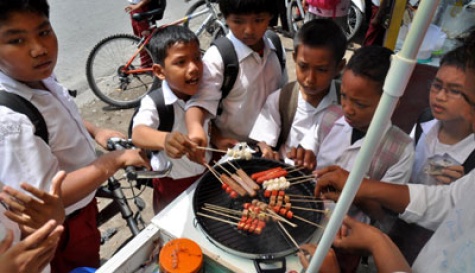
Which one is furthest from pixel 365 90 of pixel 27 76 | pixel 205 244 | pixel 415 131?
pixel 27 76

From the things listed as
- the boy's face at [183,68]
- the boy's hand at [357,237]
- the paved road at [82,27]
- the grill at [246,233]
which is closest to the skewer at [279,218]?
the grill at [246,233]

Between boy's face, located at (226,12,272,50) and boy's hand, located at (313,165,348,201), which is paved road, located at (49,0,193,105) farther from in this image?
boy's hand, located at (313,165,348,201)

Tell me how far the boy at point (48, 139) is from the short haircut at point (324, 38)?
1191 mm

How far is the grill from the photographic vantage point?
138 centimetres

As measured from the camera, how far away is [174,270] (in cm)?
128

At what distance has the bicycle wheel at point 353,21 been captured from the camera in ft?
22.1

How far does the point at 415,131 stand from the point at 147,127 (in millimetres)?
1469

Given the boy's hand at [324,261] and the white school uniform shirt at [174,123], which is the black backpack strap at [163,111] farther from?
the boy's hand at [324,261]

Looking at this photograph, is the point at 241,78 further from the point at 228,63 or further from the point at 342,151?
the point at 342,151

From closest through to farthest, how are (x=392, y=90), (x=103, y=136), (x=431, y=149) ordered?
(x=392, y=90), (x=431, y=149), (x=103, y=136)

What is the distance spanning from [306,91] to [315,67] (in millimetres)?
180

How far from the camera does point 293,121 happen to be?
2.19 meters

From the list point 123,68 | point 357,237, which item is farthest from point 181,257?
point 123,68

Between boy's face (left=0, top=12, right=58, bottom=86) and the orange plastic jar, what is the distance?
1.06 meters
